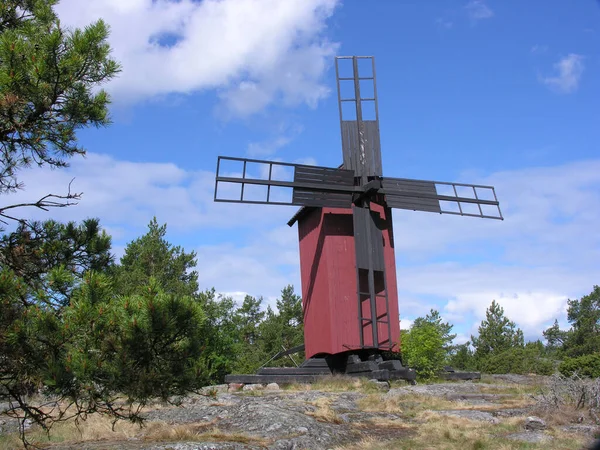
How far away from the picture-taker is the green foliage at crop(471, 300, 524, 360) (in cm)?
3847

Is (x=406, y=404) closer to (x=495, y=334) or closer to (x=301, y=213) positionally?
(x=301, y=213)

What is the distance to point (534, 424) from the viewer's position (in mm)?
8945

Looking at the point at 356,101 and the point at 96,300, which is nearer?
the point at 96,300

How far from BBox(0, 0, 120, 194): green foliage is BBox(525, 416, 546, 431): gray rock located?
25.2 feet

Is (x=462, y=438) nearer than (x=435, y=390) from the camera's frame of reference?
Yes

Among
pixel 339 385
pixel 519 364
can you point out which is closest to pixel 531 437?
pixel 339 385

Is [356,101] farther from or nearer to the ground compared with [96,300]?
farther from the ground

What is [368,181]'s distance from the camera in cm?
1791

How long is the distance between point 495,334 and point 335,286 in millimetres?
25914

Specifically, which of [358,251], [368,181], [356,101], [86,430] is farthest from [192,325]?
[356,101]

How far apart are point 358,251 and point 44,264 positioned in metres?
10.9

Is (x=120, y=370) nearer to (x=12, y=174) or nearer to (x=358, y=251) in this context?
(x=12, y=174)

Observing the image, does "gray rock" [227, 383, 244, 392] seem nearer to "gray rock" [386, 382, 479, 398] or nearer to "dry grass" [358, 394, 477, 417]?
"gray rock" [386, 382, 479, 398]

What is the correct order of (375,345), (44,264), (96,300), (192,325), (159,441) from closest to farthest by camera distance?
(96,300)
(192,325)
(44,264)
(159,441)
(375,345)
